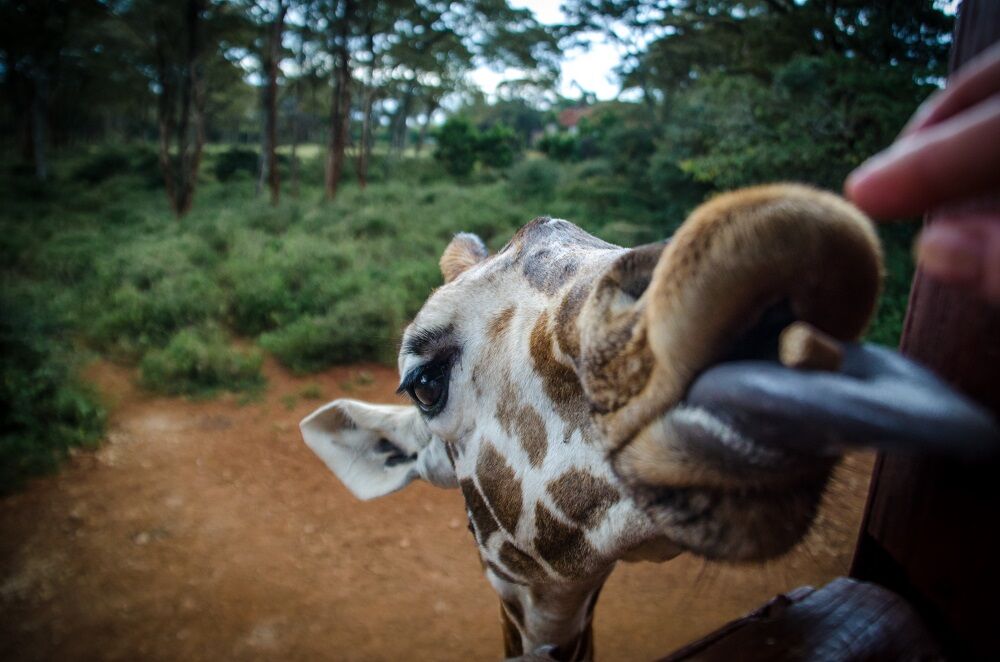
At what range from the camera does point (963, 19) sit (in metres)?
0.85

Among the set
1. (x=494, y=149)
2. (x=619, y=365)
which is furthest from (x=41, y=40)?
(x=619, y=365)

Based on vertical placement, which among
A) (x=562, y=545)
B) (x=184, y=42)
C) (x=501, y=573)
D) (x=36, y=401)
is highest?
(x=184, y=42)

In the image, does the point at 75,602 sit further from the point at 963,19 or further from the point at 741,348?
the point at 963,19

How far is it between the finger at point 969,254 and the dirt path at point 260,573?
2.91m

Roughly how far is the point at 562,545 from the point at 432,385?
64cm

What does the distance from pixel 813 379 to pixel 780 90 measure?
10628 mm

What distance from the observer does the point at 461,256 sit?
7.95ft

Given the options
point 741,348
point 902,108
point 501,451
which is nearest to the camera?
point 741,348

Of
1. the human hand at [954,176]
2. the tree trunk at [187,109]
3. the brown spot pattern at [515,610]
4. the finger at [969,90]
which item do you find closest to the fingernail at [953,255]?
the human hand at [954,176]

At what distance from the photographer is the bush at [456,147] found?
2992 cm

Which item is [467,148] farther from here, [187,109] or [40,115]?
[40,115]

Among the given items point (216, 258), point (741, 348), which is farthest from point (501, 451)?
point (216, 258)

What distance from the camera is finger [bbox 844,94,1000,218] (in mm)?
473

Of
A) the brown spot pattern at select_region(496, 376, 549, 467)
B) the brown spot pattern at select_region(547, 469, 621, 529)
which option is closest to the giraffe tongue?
the brown spot pattern at select_region(547, 469, 621, 529)
